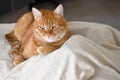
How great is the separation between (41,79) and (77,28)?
55 cm

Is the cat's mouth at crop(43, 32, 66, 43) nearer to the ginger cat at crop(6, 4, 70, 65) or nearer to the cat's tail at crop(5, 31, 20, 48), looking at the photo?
the ginger cat at crop(6, 4, 70, 65)

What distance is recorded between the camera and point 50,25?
3.94 ft

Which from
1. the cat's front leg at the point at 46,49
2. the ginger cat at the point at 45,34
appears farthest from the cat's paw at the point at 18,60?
the cat's front leg at the point at 46,49

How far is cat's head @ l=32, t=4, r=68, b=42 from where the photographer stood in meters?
1.20

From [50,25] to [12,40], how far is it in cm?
43

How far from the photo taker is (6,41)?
1.52 meters

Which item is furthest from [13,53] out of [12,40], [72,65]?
[72,65]

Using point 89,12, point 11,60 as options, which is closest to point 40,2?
point 89,12

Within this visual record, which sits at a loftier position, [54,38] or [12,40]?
[54,38]

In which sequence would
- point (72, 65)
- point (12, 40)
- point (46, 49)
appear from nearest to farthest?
1. point (72, 65)
2. point (46, 49)
3. point (12, 40)

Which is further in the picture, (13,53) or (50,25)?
(13,53)

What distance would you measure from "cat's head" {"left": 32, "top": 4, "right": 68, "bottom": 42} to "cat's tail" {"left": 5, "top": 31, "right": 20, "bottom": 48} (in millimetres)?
284

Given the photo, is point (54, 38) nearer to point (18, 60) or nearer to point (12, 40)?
point (18, 60)

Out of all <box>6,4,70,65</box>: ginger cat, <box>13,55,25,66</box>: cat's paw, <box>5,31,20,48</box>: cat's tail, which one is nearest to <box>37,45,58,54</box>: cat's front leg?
<box>6,4,70,65</box>: ginger cat
